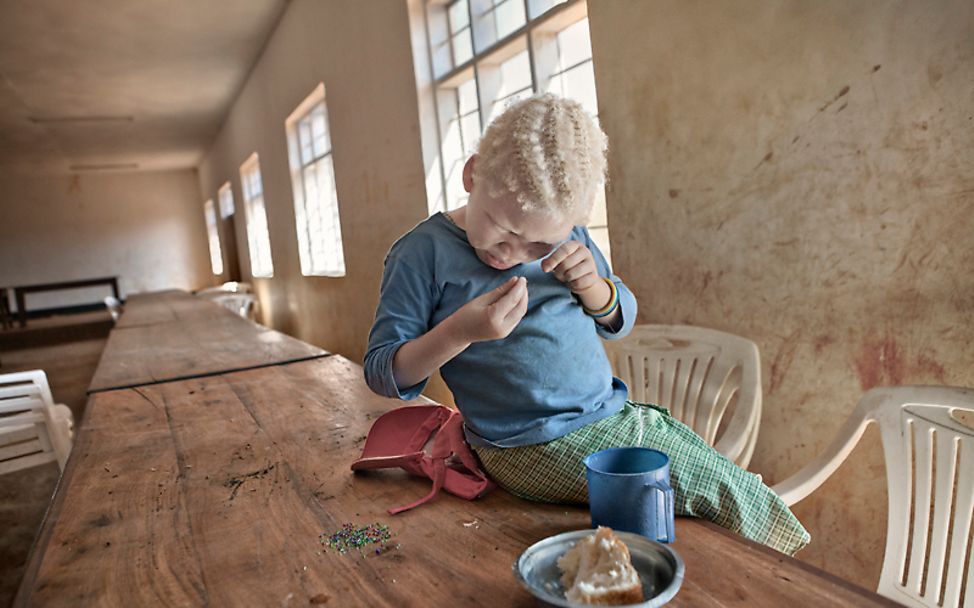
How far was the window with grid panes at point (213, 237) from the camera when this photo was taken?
43.8 ft

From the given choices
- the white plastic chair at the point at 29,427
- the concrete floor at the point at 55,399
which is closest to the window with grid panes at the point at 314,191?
the concrete floor at the point at 55,399

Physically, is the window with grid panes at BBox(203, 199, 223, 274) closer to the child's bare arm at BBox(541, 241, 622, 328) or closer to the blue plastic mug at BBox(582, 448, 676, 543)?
the child's bare arm at BBox(541, 241, 622, 328)

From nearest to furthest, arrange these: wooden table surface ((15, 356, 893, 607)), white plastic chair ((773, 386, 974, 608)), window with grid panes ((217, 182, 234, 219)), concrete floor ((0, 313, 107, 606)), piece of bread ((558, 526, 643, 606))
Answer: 1. piece of bread ((558, 526, 643, 606))
2. wooden table surface ((15, 356, 893, 607))
3. white plastic chair ((773, 386, 974, 608))
4. concrete floor ((0, 313, 107, 606))
5. window with grid panes ((217, 182, 234, 219))

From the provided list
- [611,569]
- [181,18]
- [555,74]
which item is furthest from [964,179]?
[181,18]

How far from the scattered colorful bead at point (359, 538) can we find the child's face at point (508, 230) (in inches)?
17.2

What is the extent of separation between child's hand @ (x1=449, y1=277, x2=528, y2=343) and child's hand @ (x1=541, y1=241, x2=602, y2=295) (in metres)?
0.09

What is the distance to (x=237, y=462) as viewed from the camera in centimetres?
139

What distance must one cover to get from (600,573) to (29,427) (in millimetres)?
2616

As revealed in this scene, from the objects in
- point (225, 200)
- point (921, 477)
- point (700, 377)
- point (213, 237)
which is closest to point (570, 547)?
point (921, 477)

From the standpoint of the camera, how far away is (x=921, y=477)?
123 cm

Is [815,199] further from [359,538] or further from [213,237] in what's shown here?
[213,237]

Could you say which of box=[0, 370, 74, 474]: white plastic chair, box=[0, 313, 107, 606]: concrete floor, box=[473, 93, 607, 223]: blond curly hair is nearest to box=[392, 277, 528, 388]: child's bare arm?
box=[473, 93, 607, 223]: blond curly hair

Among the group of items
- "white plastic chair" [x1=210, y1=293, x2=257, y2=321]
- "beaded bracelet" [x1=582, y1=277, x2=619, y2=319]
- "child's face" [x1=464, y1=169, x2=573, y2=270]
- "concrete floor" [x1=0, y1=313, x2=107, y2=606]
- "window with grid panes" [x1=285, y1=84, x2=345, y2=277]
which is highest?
"window with grid panes" [x1=285, y1=84, x2=345, y2=277]

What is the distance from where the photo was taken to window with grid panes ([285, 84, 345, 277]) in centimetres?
619
